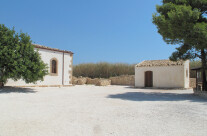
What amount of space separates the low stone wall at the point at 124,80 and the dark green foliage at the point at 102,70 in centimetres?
262

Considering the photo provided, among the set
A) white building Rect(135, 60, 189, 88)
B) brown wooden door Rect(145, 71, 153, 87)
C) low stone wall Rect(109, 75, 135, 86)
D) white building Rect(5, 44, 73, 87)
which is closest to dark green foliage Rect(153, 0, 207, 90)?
white building Rect(135, 60, 189, 88)

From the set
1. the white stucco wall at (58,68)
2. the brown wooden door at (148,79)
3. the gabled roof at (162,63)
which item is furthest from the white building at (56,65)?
the brown wooden door at (148,79)

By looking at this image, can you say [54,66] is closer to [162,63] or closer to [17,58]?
[17,58]

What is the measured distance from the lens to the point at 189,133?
384cm

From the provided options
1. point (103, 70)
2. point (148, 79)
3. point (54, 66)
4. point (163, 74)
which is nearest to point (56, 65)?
point (54, 66)

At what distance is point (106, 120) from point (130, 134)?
1229 millimetres

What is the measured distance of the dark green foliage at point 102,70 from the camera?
28.8 m

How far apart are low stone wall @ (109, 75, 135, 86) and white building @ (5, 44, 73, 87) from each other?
868 centimetres

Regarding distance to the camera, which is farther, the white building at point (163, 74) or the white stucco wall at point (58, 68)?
the white building at point (163, 74)

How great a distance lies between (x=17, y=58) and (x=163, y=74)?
48.0 ft

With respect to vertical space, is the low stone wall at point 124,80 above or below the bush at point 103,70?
below

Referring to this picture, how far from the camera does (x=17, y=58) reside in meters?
11.8

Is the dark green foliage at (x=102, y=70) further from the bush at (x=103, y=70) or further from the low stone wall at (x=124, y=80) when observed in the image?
the low stone wall at (x=124, y=80)

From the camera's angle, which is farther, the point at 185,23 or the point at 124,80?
the point at 124,80
